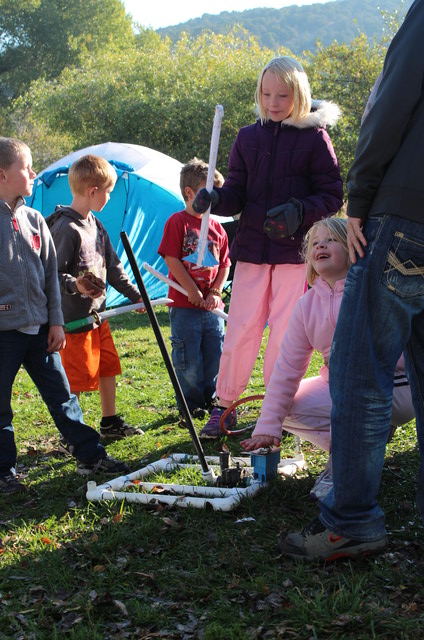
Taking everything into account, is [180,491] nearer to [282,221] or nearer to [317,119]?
[282,221]

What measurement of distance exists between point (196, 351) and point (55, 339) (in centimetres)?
144

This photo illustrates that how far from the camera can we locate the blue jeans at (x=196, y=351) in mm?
5176

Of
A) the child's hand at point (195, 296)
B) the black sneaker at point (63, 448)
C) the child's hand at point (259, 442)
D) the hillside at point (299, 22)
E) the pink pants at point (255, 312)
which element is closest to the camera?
the child's hand at point (259, 442)

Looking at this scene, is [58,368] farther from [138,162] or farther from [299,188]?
[138,162]

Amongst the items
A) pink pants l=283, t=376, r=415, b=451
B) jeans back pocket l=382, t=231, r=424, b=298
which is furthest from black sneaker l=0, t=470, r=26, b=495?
jeans back pocket l=382, t=231, r=424, b=298

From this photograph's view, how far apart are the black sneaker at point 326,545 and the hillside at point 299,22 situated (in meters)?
158

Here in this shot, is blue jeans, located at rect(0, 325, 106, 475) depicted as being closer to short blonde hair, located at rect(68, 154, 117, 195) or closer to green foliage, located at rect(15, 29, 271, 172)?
short blonde hair, located at rect(68, 154, 117, 195)

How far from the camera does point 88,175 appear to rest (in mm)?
4578

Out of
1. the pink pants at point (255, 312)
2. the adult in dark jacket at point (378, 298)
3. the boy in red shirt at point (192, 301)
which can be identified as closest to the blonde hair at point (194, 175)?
the boy in red shirt at point (192, 301)

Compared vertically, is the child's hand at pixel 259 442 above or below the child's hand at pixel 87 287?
below

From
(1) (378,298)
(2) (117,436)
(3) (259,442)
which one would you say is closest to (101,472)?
(2) (117,436)

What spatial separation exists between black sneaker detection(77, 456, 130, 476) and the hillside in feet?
513

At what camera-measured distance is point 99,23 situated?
55.4 meters

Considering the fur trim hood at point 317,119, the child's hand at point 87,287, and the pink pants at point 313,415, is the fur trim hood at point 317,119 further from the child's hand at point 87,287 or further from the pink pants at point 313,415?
the pink pants at point 313,415
